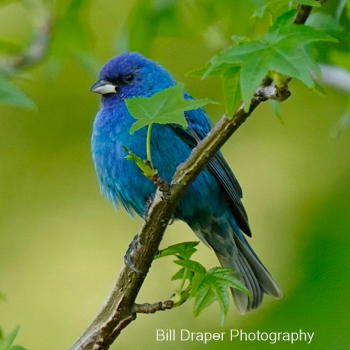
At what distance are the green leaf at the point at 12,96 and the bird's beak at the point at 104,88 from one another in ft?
8.51

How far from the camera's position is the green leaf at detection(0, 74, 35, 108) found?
2.34 m

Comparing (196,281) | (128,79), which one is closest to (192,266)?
(196,281)

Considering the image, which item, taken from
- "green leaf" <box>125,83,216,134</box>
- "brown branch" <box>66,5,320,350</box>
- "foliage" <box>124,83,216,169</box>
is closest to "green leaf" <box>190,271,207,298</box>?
"brown branch" <box>66,5,320,350</box>

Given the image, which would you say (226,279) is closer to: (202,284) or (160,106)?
(202,284)

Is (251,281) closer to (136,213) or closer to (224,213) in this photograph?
(224,213)

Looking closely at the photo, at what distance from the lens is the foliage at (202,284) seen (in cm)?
295

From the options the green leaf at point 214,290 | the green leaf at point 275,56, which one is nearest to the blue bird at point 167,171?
the green leaf at point 214,290

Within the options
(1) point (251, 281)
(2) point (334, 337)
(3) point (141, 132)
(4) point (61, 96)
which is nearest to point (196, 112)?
(3) point (141, 132)

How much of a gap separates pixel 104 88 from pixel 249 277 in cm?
209

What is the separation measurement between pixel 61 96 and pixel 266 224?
3.35 metres

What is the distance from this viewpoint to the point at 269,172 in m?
8.60

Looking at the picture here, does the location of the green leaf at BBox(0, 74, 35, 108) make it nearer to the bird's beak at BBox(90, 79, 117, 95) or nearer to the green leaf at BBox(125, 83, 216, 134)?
the green leaf at BBox(125, 83, 216, 134)

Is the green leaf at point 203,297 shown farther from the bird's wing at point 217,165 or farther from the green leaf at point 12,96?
the bird's wing at point 217,165

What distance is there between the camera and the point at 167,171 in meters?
4.66
